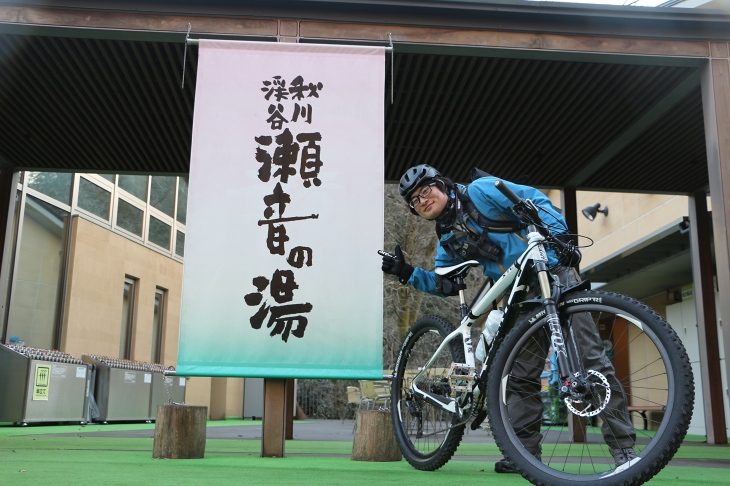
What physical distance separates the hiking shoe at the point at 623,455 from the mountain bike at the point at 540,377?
3 cm

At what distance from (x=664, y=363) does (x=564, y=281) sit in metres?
1.14

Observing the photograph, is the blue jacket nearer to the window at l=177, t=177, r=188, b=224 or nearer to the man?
the man

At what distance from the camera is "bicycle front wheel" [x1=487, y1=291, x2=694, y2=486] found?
2.64 m

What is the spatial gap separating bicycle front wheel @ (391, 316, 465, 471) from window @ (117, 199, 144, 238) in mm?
14507

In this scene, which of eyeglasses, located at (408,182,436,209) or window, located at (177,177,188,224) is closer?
eyeglasses, located at (408,182,436,209)

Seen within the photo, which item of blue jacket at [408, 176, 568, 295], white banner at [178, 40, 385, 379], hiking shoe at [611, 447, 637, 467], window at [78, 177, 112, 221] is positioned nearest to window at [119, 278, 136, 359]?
window at [78, 177, 112, 221]

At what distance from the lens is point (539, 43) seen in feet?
20.6

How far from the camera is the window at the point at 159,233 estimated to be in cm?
1977

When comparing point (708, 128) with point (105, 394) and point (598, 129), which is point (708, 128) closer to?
point (598, 129)

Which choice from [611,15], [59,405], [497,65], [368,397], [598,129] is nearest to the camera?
[611,15]

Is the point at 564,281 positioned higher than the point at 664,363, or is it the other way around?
the point at 564,281

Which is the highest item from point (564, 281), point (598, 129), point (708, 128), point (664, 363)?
point (598, 129)

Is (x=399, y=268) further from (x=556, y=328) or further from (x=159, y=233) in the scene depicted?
(x=159, y=233)

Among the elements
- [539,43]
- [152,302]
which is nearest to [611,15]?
[539,43]
